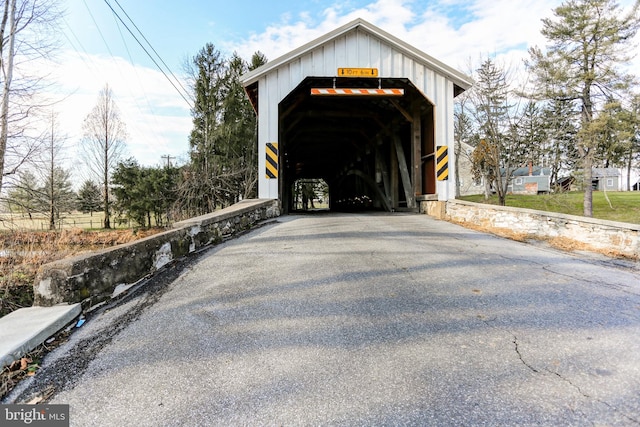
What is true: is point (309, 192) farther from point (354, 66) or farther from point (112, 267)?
point (112, 267)

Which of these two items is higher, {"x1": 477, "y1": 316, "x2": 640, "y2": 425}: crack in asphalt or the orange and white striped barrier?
the orange and white striped barrier

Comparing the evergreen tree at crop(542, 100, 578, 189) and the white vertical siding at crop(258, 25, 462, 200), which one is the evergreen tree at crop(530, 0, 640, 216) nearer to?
the evergreen tree at crop(542, 100, 578, 189)

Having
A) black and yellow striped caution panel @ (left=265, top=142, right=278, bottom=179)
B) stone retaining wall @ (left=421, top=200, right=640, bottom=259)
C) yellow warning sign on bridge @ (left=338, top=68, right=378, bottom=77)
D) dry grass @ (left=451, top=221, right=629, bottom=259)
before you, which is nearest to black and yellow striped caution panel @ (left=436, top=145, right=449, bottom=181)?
stone retaining wall @ (left=421, top=200, right=640, bottom=259)

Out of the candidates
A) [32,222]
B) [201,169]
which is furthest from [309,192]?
[32,222]

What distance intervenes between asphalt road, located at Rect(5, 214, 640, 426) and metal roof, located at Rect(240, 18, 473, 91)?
20.9 feet

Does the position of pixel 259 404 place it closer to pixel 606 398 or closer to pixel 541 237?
pixel 606 398

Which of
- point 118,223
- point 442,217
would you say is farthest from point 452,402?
point 118,223

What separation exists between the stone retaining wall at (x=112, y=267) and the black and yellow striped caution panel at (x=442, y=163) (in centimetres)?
606

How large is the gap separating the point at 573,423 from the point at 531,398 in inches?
7.2

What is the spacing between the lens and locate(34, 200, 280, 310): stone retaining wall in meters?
2.64

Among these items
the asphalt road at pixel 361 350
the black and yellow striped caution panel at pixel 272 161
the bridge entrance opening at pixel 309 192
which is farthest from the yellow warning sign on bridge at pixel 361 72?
the bridge entrance opening at pixel 309 192

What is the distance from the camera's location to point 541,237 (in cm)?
589

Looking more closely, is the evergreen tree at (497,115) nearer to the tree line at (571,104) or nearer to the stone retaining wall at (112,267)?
the tree line at (571,104)

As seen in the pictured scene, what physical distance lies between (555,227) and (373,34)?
245 inches
